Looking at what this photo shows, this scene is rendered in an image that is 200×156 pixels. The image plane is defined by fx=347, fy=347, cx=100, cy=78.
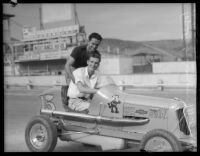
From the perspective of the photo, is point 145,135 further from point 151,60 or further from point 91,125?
point 151,60

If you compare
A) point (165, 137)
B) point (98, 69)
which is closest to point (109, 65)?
point (98, 69)

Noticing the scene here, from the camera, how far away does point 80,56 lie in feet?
14.1

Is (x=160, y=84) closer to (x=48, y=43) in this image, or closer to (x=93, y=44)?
(x=93, y=44)

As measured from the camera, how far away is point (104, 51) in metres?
4.30

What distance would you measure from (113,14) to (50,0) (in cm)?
81

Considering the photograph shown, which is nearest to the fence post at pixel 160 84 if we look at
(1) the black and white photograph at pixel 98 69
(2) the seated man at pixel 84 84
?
(1) the black and white photograph at pixel 98 69

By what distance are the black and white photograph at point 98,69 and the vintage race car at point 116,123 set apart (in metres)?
0.01

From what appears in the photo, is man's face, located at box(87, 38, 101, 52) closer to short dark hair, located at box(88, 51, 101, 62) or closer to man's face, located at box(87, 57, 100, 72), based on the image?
short dark hair, located at box(88, 51, 101, 62)

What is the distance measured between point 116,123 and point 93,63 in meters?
0.75

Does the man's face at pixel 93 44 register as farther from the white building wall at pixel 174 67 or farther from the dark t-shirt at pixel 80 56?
the white building wall at pixel 174 67

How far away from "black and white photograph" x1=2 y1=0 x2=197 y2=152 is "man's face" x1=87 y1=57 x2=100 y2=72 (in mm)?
12

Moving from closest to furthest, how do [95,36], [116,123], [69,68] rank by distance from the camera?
[116,123]
[95,36]
[69,68]

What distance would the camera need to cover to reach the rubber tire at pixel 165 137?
11.3 feet

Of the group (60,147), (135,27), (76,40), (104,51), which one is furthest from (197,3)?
(60,147)
